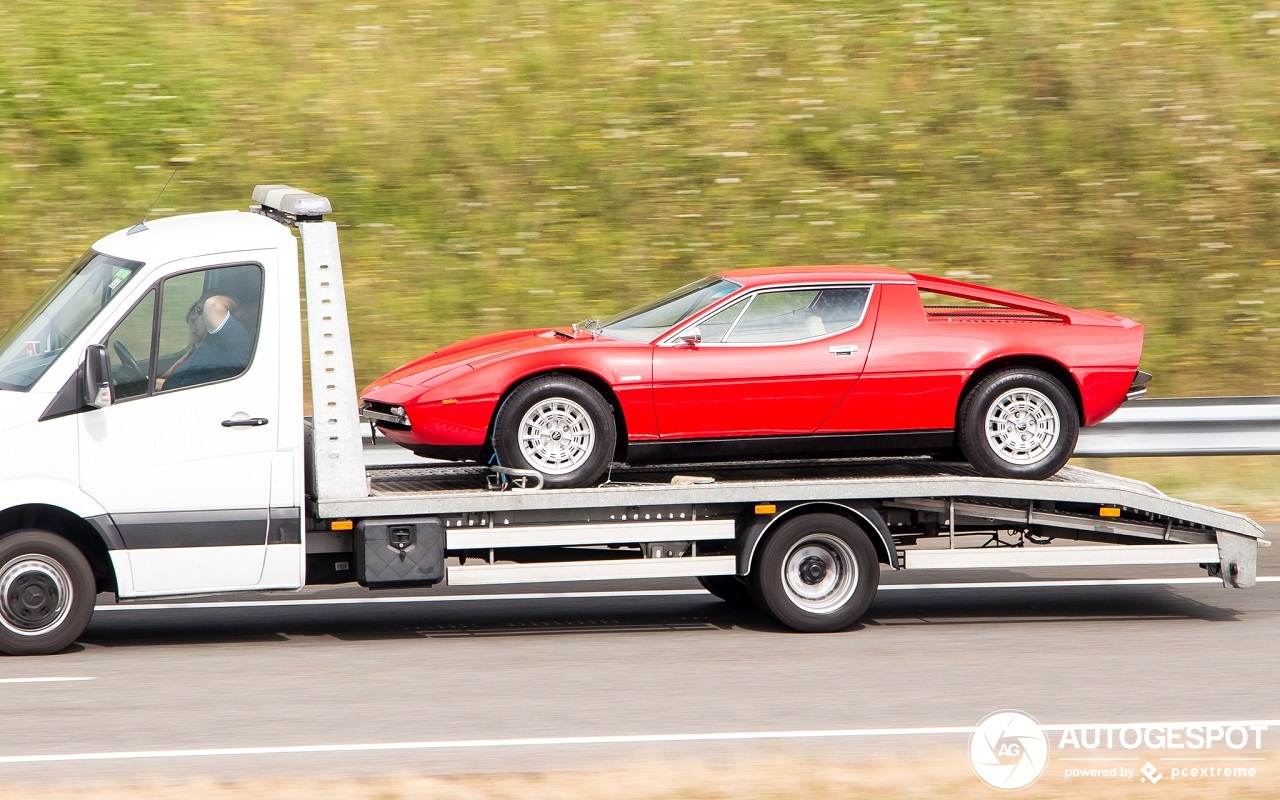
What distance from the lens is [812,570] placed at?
8281 mm

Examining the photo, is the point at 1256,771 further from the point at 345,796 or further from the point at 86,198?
the point at 86,198

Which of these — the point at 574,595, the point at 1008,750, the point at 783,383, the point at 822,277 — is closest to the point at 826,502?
the point at 783,383

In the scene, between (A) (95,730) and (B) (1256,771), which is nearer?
(B) (1256,771)

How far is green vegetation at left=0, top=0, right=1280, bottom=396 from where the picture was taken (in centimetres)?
1452

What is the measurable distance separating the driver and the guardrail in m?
7.12

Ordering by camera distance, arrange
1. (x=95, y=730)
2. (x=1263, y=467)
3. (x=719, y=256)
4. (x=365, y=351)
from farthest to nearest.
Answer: (x=719, y=256) → (x=365, y=351) → (x=1263, y=467) → (x=95, y=730)

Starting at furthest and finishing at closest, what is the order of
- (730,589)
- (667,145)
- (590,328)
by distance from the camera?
(667,145)
(730,589)
(590,328)

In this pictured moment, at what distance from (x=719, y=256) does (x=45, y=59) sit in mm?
7714

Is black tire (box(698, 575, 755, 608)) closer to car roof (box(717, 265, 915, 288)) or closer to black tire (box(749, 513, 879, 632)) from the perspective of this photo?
black tire (box(749, 513, 879, 632))

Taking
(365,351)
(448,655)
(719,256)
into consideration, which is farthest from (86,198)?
(448,655)

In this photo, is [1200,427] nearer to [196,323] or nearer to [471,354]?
[471,354]

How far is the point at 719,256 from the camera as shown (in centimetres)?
1481

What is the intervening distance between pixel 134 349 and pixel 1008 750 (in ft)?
15.9

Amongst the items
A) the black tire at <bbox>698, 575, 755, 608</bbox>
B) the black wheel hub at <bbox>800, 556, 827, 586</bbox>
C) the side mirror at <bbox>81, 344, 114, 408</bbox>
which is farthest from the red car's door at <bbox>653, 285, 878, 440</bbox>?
the side mirror at <bbox>81, 344, 114, 408</bbox>
